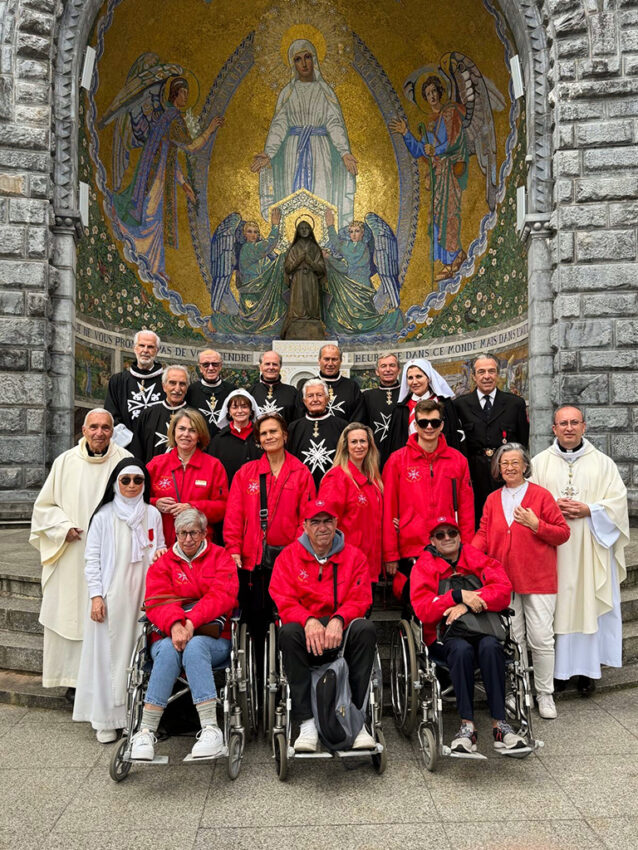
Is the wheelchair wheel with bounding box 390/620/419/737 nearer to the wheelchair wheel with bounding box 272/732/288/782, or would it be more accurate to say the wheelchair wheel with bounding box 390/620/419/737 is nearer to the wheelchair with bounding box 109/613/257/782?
the wheelchair wheel with bounding box 272/732/288/782

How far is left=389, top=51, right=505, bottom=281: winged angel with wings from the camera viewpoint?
504 inches

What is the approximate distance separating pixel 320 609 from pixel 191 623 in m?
0.75

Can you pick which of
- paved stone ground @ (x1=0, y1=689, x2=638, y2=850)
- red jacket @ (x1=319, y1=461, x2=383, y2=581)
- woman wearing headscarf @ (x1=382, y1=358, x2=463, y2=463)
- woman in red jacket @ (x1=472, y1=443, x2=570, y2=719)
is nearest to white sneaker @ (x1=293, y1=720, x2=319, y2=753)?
paved stone ground @ (x1=0, y1=689, x2=638, y2=850)

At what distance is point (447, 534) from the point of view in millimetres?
4387

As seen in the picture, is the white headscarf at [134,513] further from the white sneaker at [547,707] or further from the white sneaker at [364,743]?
the white sneaker at [547,707]

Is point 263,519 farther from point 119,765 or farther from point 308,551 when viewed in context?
point 119,765

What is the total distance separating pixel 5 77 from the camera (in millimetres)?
9297

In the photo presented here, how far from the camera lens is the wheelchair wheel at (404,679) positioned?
4.16 metres

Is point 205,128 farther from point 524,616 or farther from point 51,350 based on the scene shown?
point 524,616

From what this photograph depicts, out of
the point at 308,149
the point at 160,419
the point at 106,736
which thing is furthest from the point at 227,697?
the point at 308,149

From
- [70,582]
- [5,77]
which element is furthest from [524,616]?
[5,77]

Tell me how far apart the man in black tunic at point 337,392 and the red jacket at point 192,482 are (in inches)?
60.4

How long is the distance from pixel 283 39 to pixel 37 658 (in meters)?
12.9

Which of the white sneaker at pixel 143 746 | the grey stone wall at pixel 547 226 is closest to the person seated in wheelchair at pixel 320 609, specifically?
the white sneaker at pixel 143 746
